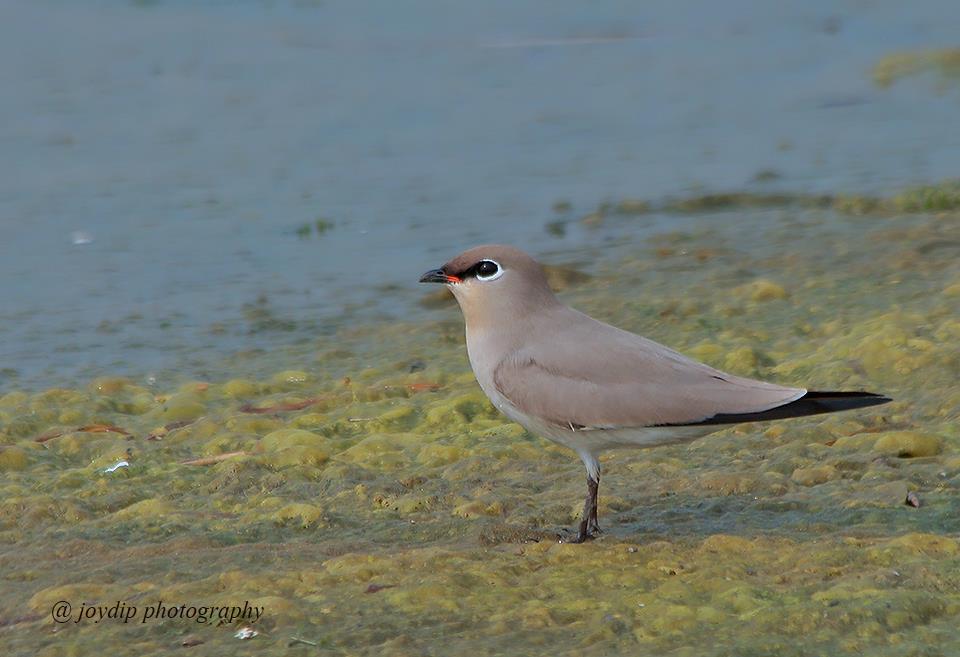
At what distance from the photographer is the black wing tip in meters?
4.27

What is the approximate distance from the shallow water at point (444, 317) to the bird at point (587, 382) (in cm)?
33

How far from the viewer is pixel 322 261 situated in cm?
871

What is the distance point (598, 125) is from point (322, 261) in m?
3.03

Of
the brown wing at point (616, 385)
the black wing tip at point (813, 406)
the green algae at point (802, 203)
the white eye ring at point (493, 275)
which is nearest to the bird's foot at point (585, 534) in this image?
the brown wing at point (616, 385)

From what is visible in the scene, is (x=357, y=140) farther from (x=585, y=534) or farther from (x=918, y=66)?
(x=585, y=534)

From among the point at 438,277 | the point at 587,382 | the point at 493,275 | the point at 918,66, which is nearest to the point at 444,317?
the point at 438,277

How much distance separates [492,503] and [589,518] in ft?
1.50

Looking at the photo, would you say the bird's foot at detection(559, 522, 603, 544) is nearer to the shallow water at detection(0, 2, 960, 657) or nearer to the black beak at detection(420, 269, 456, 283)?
the shallow water at detection(0, 2, 960, 657)

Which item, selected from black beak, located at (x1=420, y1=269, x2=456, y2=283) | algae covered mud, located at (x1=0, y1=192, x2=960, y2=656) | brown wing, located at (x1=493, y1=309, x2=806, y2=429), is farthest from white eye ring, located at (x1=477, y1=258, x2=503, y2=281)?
algae covered mud, located at (x1=0, y1=192, x2=960, y2=656)

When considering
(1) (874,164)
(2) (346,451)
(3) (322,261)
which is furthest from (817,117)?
(2) (346,451)

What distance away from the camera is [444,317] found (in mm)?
7730

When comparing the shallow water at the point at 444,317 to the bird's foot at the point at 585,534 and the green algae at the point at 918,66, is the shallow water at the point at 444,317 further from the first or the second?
the green algae at the point at 918,66

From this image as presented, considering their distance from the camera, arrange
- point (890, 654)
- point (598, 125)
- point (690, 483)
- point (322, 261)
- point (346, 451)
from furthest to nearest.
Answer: point (598, 125) < point (322, 261) < point (346, 451) < point (690, 483) < point (890, 654)

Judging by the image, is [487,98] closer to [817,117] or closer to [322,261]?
[817,117]
